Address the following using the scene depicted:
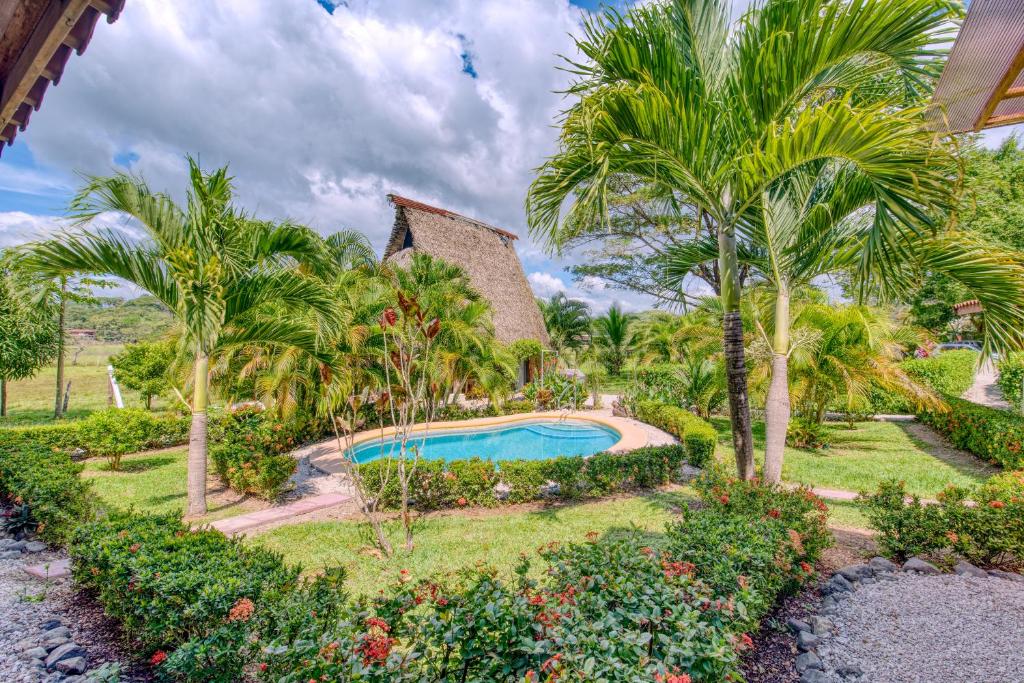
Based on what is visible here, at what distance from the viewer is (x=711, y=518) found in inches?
138

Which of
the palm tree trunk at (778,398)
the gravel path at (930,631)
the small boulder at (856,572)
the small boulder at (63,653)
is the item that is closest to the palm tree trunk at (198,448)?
the small boulder at (63,653)

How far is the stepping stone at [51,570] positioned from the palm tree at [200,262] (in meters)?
1.72

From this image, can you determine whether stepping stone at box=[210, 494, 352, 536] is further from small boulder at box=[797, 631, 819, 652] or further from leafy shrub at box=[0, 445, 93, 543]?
small boulder at box=[797, 631, 819, 652]

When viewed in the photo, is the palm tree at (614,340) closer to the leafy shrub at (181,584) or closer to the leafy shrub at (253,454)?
the leafy shrub at (253,454)

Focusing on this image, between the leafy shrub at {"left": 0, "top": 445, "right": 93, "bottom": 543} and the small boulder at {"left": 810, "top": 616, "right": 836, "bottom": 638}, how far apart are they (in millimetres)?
6100

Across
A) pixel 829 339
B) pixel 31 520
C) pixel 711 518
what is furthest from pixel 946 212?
pixel 31 520

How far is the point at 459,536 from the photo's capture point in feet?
17.0

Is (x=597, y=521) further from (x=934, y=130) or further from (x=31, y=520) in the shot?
(x=31, y=520)

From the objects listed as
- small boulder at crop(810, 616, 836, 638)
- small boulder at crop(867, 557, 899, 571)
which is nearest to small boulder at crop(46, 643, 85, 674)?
small boulder at crop(810, 616, 836, 638)

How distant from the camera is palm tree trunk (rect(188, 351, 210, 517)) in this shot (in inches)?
225

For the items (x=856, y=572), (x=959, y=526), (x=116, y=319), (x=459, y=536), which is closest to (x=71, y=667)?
(x=459, y=536)

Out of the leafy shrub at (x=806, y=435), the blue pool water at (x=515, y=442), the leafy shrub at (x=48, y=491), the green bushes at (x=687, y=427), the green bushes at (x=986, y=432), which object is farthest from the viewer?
the blue pool water at (x=515, y=442)

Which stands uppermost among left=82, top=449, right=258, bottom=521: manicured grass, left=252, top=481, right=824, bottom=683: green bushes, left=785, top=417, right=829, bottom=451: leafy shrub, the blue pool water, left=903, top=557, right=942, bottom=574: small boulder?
left=252, top=481, right=824, bottom=683: green bushes

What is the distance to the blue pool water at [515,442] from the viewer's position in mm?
10766
